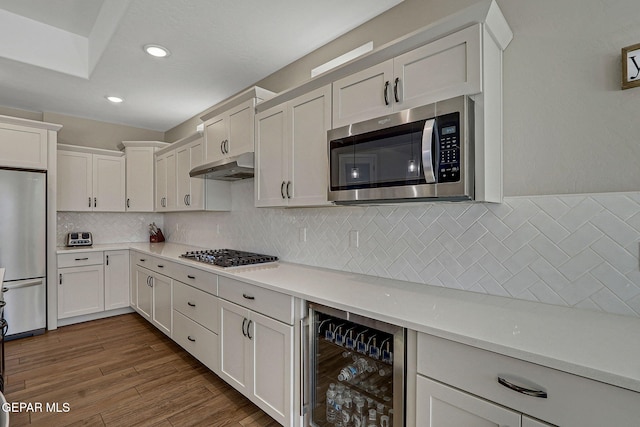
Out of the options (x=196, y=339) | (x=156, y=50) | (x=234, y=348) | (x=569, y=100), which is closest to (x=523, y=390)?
(x=569, y=100)

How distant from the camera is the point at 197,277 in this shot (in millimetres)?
2551

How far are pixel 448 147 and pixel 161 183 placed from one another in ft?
12.8

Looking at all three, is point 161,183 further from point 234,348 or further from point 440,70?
point 440,70

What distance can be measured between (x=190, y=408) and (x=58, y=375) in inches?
53.1

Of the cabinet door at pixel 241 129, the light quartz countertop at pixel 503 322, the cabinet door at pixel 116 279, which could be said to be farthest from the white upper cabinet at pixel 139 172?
the light quartz countertop at pixel 503 322

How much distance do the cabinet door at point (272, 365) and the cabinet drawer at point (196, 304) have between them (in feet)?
1.74

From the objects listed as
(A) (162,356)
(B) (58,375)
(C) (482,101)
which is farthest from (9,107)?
(C) (482,101)

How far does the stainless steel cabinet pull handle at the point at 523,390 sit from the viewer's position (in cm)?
90

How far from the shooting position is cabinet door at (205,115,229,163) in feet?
9.42

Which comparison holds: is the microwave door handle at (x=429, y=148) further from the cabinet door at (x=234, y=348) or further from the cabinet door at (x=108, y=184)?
the cabinet door at (x=108, y=184)

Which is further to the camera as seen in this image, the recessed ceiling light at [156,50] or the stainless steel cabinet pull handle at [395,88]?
the recessed ceiling light at [156,50]

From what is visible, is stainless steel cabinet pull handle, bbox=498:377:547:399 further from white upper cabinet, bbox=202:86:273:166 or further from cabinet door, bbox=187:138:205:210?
cabinet door, bbox=187:138:205:210

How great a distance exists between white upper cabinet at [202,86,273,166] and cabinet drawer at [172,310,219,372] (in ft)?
4.97

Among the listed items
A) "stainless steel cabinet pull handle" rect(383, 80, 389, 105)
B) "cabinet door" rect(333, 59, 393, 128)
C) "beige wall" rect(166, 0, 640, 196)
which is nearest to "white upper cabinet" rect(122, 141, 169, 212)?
"cabinet door" rect(333, 59, 393, 128)
